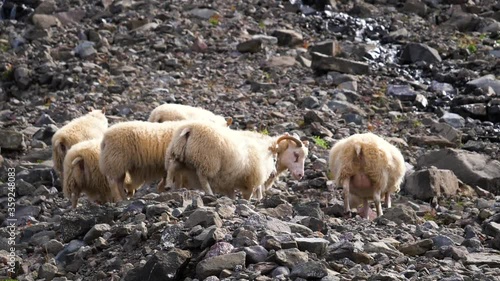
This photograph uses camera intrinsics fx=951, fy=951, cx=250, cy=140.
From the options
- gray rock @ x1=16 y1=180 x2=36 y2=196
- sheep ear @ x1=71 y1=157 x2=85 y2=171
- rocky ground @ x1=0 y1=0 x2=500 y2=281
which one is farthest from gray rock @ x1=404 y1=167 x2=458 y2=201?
gray rock @ x1=16 y1=180 x2=36 y2=196

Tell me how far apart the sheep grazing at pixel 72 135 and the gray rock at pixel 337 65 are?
367 inches

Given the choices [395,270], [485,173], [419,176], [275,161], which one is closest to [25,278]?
[395,270]

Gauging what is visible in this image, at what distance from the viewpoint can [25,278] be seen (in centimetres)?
991

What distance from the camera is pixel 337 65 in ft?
79.8

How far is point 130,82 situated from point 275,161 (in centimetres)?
907

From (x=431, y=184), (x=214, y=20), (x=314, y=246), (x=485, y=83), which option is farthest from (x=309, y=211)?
(x=214, y=20)

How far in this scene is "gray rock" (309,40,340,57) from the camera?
2530 centimetres

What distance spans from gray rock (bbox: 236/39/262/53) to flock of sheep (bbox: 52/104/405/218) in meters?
11.3

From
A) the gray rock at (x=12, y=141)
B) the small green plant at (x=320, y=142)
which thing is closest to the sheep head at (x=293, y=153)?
the small green plant at (x=320, y=142)

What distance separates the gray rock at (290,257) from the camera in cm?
858

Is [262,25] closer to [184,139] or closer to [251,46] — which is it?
[251,46]

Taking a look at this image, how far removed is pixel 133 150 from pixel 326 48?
43.1 feet

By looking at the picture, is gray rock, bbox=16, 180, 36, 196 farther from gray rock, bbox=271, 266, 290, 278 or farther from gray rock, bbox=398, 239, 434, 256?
gray rock, bbox=271, 266, 290, 278

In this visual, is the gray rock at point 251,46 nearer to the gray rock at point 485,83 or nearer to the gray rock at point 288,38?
the gray rock at point 288,38
